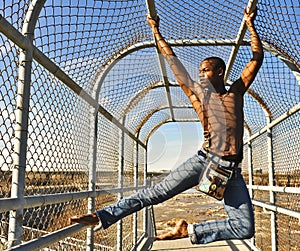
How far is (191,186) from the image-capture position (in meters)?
2.57

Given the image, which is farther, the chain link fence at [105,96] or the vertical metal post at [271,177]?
the vertical metal post at [271,177]

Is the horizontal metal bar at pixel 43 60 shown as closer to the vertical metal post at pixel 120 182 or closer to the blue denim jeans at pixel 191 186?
the blue denim jeans at pixel 191 186

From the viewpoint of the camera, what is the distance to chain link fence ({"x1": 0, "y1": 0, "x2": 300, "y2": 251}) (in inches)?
67.8

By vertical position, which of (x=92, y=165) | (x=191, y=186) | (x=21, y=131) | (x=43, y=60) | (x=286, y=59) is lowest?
(x=191, y=186)

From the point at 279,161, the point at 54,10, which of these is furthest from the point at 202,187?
the point at 279,161

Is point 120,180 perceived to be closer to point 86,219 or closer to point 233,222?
point 86,219

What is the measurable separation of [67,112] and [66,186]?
50 cm

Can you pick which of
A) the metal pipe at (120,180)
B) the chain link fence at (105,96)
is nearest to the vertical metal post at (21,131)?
the chain link fence at (105,96)

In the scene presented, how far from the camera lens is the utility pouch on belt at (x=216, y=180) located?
2.42 m

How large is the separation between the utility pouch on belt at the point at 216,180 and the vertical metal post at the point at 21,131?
1.21 meters

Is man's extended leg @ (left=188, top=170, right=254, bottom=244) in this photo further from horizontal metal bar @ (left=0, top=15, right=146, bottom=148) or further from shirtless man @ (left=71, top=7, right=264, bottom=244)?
horizontal metal bar @ (left=0, top=15, right=146, bottom=148)

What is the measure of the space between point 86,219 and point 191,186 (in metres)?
0.74

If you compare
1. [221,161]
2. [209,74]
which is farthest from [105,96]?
[221,161]

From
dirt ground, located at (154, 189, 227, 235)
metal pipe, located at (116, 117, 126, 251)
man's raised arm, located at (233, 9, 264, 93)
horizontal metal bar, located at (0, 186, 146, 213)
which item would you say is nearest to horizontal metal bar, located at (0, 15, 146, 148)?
horizontal metal bar, located at (0, 186, 146, 213)
